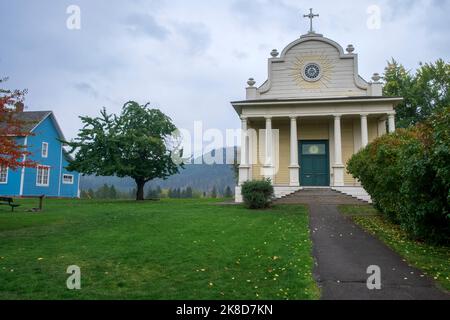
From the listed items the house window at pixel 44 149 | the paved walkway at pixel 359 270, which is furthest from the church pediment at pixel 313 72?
the house window at pixel 44 149

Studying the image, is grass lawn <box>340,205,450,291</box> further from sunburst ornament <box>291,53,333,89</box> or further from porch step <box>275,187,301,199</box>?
sunburst ornament <box>291,53,333,89</box>

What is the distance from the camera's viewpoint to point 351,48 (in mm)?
24031

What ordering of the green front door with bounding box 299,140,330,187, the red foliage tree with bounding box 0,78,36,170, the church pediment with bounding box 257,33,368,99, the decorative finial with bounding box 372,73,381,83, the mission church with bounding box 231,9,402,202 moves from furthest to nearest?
1. the green front door with bounding box 299,140,330,187
2. the church pediment with bounding box 257,33,368,99
3. the decorative finial with bounding box 372,73,381,83
4. the mission church with bounding box 231,9,402,202
5. the red foliage tree with bounding box 0,78,36,170

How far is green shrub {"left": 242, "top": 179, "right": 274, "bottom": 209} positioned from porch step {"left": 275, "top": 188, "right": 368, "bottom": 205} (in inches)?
122

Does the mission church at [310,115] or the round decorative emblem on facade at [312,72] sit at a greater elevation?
the round decorative emblem on facade at [312,72]

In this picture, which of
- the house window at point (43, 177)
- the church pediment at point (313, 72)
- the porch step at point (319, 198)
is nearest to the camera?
the porch step at point (319, 198)

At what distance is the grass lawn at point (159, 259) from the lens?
5.23m

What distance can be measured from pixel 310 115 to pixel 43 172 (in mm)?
25065

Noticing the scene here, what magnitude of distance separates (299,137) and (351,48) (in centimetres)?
660

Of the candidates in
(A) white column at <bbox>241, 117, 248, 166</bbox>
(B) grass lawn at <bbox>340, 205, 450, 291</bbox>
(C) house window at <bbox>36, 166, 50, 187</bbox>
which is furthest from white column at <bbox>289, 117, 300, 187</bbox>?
(C) house window at <bbox>36, 166, 50, 187</bbox>

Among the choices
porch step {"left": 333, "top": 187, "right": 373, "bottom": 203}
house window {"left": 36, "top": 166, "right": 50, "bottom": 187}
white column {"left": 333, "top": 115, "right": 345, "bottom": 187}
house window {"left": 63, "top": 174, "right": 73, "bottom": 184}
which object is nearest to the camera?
porch step {"left": 333, "top": 187, "right": 373, "bottom": 203}

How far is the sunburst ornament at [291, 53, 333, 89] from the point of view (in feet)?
77.9

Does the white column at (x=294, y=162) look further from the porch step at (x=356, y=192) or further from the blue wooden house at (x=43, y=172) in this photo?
the blue wooden house at (x=43, y=172)
